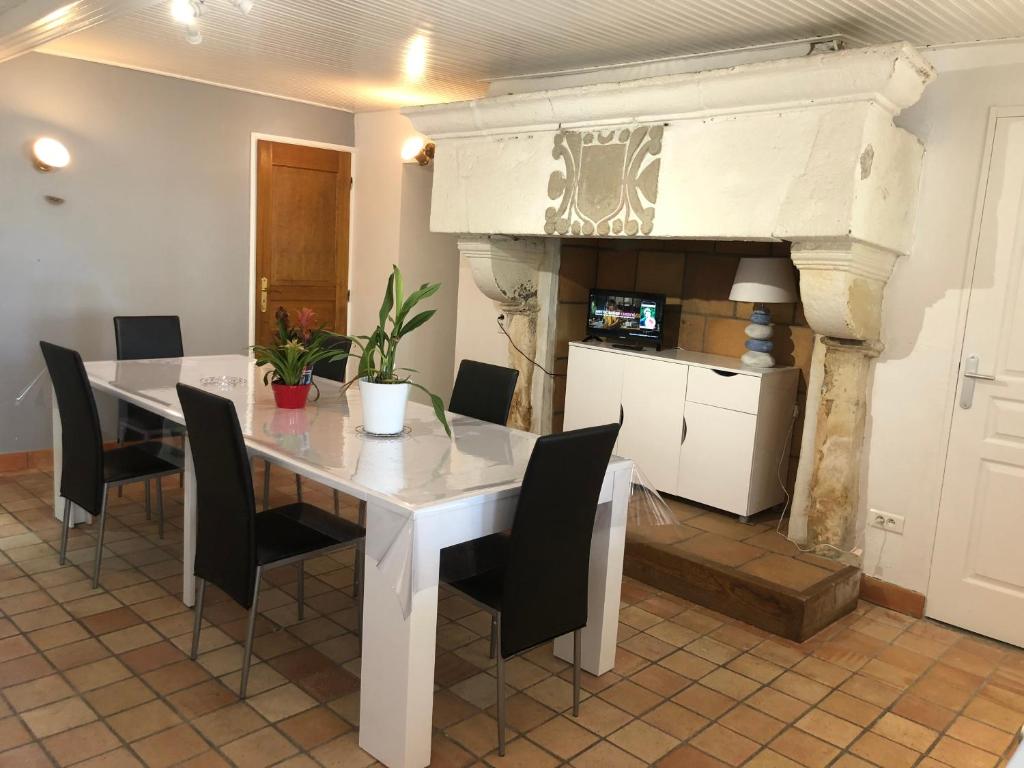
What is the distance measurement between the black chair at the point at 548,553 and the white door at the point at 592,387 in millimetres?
1861

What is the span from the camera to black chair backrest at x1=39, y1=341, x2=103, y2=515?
317 cm

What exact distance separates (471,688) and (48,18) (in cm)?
287

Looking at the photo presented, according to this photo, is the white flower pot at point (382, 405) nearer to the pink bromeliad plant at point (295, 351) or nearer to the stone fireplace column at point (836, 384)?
the pink bromeliad plant at point (295, 351)

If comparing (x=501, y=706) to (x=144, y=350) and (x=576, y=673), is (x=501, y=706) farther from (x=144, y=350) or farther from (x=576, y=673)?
(x=144, y=350)

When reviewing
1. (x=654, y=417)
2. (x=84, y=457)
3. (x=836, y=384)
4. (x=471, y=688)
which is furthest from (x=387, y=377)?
(x=836, y=384)

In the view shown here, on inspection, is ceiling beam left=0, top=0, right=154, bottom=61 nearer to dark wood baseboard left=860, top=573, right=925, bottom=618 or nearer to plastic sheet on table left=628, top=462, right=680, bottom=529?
plastic sheet on table left=628, top=462, right=680, bottom=529

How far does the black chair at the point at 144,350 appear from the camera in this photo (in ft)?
13.0

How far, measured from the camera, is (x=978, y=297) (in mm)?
3252

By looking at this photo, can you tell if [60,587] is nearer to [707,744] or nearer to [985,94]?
[707,744]

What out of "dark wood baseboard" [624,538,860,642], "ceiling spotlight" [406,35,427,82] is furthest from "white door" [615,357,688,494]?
"ceiling spotlight" [406,35,427,82]

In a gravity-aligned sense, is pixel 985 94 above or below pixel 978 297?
above

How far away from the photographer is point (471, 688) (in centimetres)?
269

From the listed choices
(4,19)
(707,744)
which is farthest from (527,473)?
(4,19)

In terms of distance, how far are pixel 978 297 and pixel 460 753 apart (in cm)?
260
